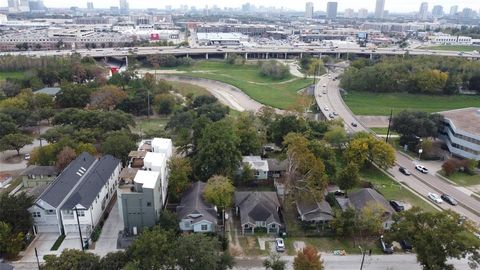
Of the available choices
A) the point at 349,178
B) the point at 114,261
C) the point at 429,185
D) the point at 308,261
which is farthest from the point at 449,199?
the point at 114,261

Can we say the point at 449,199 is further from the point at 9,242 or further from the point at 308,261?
the point at 9,242

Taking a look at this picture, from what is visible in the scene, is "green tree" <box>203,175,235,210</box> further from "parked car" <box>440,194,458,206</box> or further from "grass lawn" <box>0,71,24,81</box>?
"grass lawn" <box>0,71,24,81</box>

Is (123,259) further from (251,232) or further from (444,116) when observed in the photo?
(444,116)

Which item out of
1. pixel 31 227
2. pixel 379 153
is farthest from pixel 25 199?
pixel 379 153

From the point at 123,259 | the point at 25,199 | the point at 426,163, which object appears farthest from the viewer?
the point at 426,163

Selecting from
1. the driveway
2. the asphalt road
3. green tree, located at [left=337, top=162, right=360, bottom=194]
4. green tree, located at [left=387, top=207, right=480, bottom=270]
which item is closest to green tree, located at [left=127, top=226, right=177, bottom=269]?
the driveway
